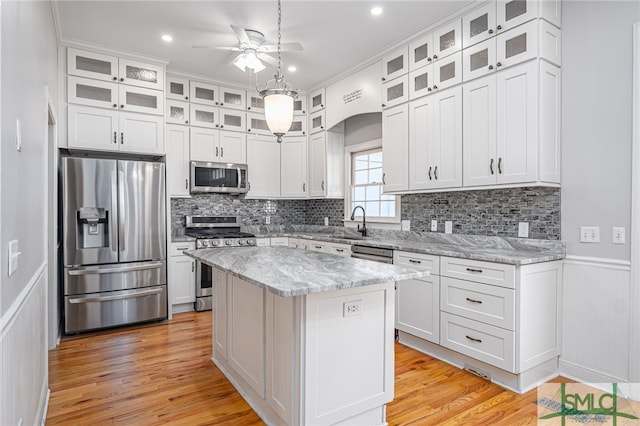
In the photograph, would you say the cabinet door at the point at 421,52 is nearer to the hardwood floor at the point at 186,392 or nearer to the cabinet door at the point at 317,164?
the cabinet door at the point at 317,164

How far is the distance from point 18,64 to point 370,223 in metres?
3.68

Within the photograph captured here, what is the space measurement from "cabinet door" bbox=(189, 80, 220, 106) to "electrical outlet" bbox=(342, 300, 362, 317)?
383 centimetres

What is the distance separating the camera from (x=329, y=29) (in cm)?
347

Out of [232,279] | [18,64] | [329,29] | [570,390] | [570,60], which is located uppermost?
[329,29]

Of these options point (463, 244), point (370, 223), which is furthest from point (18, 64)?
point (370, 223)

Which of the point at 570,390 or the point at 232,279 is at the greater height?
the point at 232,279

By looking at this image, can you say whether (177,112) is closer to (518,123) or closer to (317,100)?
(317,100)

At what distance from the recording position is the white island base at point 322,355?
1.83 metres

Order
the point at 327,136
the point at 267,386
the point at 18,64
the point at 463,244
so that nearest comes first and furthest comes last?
the point at 18,64, the point at 267,386, the point at 463,244, the point at 327,136

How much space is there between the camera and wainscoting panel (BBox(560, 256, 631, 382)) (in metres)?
2.46

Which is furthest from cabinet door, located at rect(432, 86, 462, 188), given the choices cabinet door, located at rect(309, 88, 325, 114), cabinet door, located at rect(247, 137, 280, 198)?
cabinet door, located at rect(247, 137, 280, 198)

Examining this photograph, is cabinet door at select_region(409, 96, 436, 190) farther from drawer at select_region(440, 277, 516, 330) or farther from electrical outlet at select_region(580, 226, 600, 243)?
electrical outlet at select_region(580, 226, 600, 243)

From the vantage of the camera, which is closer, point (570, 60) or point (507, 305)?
point (507, 305)

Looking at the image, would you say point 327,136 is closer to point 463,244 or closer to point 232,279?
point 463,244
